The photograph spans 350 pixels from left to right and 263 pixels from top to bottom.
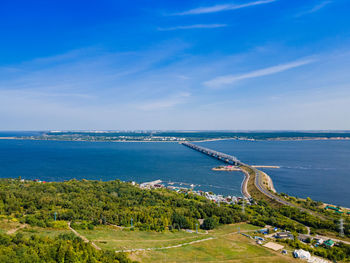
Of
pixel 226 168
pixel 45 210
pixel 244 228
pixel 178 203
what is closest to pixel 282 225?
pixel 244 228

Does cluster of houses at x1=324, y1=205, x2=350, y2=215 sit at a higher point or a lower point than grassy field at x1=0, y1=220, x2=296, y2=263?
lower

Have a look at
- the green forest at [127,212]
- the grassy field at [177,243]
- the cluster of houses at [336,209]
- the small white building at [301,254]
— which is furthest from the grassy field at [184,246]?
the cluster of houses at [336,209]

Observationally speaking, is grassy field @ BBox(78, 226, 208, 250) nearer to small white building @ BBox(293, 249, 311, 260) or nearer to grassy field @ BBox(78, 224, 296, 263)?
grassy field @ BBox(78, 224, 296, 263)

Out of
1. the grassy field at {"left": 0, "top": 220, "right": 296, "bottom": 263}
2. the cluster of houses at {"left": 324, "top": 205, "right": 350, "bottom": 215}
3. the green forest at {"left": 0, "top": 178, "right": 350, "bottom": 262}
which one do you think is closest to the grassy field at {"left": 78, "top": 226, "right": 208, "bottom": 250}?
the grassy field at {"left": 0, "top": 220, "right": 296, "bottom": 263}

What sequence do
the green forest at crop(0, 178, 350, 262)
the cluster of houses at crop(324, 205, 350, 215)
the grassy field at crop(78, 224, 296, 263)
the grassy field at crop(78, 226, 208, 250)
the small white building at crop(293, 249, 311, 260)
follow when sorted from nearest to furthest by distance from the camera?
the grassy field at crop(78, 224, 296, 263) < the small white building at crop(293, 249, 311, 260) < the grassy field at crop(78, 226, 208, 250) < the green forest at crop(0, 178, 350, 262) < the cluster of houses at crop(324, 205, 350, 215)

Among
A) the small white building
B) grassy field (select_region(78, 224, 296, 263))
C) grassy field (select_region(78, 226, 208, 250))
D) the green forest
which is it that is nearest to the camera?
grassy field (select_region(78, 224, 296, 263))

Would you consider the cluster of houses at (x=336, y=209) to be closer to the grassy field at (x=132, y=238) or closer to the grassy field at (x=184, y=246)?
the grassy field at (x=184, y=246)

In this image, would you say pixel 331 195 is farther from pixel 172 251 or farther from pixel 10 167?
pixel 10 167

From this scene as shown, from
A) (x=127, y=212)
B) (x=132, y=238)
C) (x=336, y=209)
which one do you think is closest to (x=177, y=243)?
(x=132, y=238)

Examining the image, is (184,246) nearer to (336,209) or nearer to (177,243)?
(177,243)

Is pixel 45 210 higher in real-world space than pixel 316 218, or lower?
higher

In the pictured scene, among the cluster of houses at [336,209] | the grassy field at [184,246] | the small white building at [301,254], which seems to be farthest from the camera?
the cluster of houses at [336,209]
